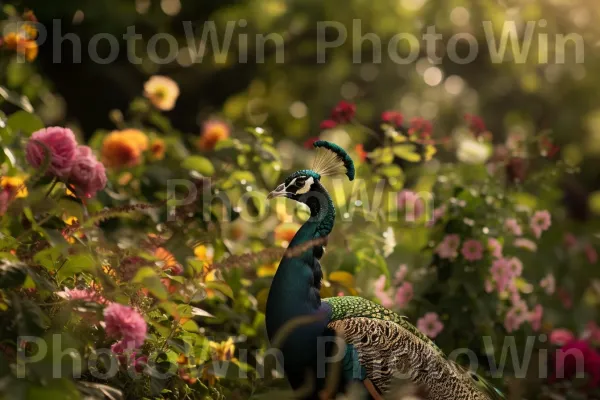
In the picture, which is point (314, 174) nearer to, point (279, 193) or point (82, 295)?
point (279, 193)

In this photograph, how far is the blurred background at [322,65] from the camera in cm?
613

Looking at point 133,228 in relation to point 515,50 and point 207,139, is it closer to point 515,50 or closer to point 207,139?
point 207,139

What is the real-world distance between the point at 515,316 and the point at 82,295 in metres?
1.88

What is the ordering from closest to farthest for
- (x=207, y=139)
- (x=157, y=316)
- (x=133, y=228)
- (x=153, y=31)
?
1. (x=157, y=316)
2. (x=133, y=228)
3. (x=207, y=139)
4. (x=153, y=31)

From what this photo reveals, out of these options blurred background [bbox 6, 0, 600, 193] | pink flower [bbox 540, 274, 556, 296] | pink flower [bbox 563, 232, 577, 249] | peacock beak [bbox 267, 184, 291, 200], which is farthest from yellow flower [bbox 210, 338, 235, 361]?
blurred background [bbox 6, 0, 600, 193]

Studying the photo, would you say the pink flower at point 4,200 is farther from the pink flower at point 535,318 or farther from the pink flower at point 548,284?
the pink flower at point 548,284

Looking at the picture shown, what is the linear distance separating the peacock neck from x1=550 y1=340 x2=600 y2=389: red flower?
1335 millimetres

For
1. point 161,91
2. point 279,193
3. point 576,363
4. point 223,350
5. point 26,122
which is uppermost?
point 161,91

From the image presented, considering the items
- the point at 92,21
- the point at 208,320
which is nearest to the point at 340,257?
the point at 208,320

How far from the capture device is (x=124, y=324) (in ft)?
6.81

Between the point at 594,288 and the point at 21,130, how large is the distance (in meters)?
3.05

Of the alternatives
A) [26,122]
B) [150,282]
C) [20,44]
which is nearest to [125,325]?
[150,282]

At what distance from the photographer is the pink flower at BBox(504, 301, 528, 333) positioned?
11.5ft

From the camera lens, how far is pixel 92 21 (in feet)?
18.6
